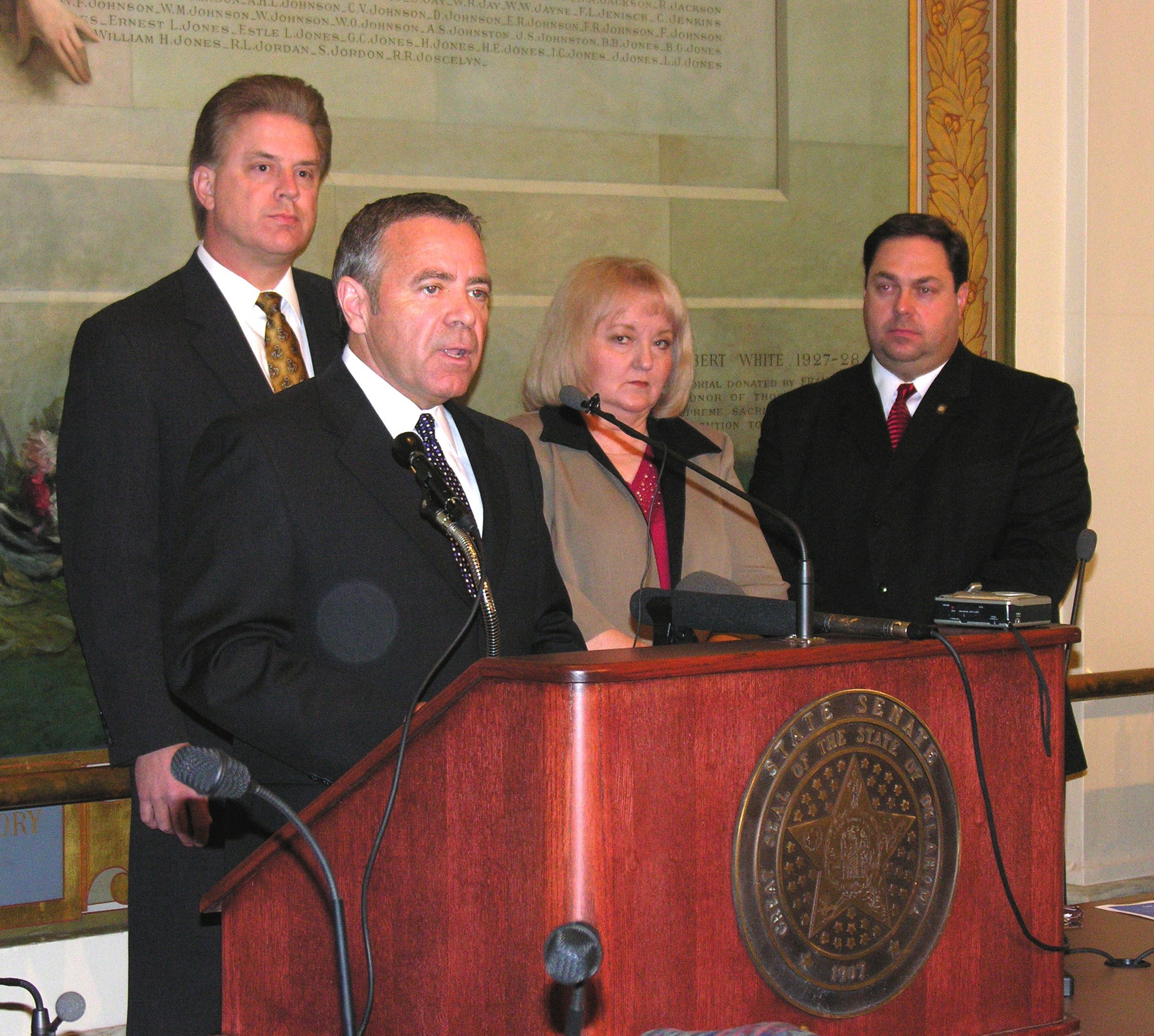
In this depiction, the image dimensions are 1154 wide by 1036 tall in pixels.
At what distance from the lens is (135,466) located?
8.35ft

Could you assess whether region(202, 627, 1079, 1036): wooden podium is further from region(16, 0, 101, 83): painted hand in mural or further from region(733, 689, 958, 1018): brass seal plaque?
region(16, 0, 101, 83): painted hand in mural

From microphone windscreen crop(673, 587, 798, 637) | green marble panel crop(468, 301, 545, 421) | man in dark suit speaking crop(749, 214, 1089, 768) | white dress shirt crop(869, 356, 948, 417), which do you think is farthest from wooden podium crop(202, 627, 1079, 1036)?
green marble panel crop(468, 301, 545, 421)

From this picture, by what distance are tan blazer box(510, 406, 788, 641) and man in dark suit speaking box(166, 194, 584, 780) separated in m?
0.56

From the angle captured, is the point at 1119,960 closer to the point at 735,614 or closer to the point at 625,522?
the point at 735,614

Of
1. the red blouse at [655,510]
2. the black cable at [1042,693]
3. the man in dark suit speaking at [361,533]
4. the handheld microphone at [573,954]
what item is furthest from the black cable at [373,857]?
the red blouse at [655,510]

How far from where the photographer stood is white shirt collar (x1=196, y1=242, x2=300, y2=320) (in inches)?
110

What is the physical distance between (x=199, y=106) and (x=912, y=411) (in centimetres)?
194

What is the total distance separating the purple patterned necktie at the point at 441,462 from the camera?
2.10 metres

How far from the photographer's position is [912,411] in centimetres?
348

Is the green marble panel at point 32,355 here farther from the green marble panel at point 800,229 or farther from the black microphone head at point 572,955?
the black microphone head at point 572,955

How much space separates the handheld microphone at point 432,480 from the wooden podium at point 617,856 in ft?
1.09

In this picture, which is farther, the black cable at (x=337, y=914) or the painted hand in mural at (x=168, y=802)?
the painted hand in mural at (x=168, y=802)

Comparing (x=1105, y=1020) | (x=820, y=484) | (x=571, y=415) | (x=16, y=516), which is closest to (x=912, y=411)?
(x=820, y=484)

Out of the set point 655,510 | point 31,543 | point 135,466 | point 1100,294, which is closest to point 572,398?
point 135,466
